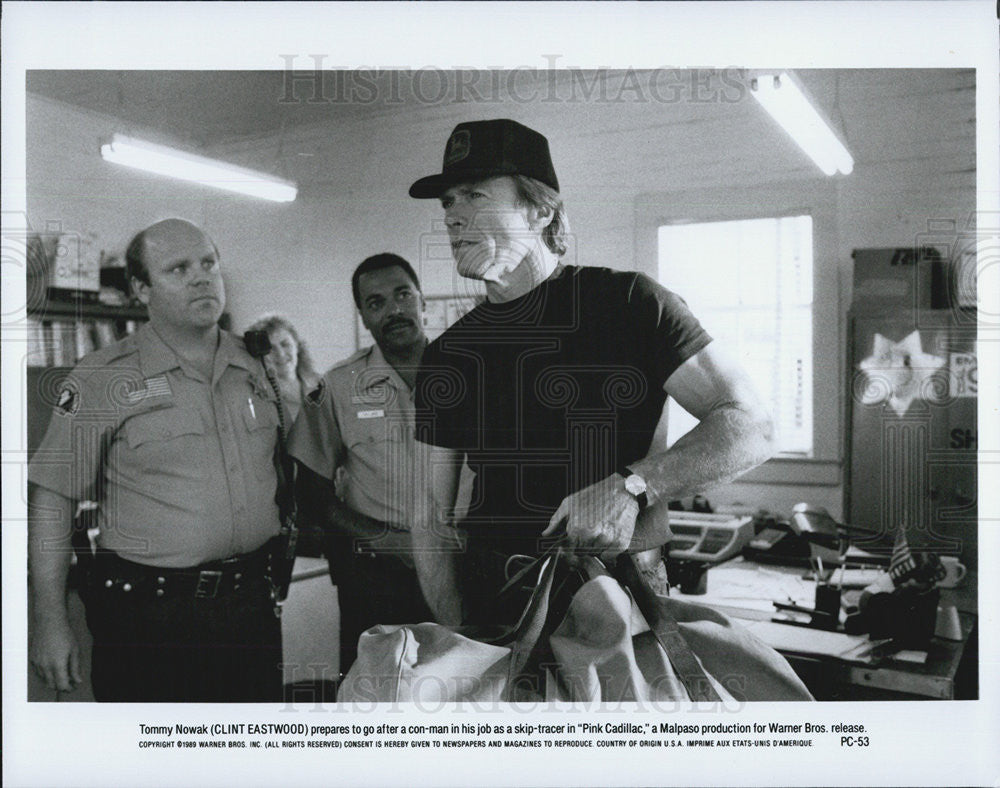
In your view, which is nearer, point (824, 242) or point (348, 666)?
point (824, 242)

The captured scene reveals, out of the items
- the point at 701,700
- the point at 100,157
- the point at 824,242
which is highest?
the point at 100,157

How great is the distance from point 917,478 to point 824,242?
543 millimetres

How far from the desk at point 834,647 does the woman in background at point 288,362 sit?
0.91 m

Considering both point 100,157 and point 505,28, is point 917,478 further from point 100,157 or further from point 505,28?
point 100,157

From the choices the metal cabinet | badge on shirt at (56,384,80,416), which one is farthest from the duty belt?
the metal cabinet

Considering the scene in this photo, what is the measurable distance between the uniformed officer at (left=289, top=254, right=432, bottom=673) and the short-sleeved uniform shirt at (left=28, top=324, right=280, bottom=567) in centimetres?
11

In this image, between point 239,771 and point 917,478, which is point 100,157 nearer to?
point 239,771

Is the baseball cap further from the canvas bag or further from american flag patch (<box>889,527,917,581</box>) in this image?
american flag patch (<box>889,527,917,581</box>)

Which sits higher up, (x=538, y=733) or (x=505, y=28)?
(x=505, y=28)

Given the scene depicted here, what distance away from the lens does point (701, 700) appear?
1851mm

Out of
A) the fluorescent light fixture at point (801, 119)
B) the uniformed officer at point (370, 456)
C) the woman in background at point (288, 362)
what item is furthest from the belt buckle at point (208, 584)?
the fluorescent light fixture at point (801, 119)

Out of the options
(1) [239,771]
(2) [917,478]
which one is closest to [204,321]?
(1) [239,771]

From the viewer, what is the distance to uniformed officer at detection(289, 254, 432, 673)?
1868 millimetres

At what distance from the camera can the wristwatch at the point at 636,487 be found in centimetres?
181
